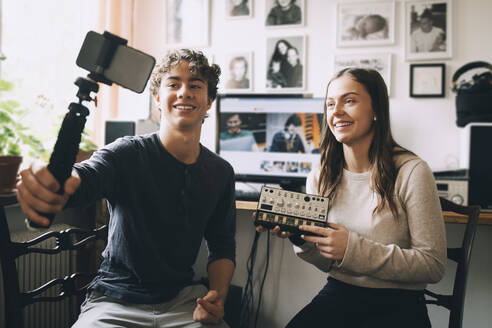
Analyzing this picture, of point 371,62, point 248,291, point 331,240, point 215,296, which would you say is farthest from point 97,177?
point 371,62

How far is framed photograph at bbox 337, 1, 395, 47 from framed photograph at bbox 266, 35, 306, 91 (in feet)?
0.76

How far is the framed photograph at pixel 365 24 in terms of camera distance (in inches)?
80.0

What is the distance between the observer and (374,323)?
3.47 ft

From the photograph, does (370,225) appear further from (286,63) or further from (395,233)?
(286,63)

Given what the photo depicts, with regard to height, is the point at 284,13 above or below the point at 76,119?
above

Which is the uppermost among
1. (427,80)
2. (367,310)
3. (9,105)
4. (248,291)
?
(427,80)

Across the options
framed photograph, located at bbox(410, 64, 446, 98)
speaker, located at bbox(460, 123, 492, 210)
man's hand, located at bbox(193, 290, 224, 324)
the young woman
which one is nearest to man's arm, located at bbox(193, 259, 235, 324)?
man's hand, located at bbox(193, 290, 224, 324)

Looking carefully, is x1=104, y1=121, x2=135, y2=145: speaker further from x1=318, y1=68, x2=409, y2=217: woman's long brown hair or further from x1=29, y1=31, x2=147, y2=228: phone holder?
x1=29, y1=31, x2=147, y2=228: phone holder

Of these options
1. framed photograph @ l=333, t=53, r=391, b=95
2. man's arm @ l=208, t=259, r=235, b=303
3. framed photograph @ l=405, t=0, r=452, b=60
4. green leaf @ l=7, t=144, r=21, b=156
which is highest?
framed photograph @ l=405, t=0, r=452, b=60

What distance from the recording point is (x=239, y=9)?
2.29 m

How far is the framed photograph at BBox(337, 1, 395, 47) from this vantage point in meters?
2.03

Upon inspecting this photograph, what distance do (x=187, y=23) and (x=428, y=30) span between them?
1.43 meters

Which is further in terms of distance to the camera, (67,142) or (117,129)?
(117,129)

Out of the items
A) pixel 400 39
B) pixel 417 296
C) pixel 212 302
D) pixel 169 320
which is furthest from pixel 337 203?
pixel 400 39
